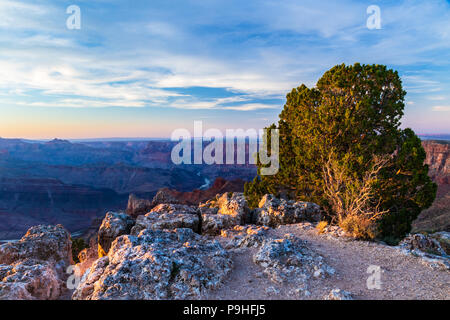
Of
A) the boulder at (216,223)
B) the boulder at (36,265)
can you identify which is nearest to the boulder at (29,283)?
the boulder at (36,265)

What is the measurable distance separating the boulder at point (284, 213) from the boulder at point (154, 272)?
3.49 meters

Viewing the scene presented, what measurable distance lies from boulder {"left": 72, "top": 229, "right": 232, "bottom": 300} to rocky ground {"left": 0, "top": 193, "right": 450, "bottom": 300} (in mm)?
16

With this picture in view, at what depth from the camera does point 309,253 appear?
219 inches

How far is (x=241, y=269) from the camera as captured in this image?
5.17 metres

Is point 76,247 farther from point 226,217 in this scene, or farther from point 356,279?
point 356,279

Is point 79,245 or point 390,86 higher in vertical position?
point 390,86

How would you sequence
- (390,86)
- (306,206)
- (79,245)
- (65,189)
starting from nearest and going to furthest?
(306,206)
(390,86)
(79,245)
(65,189)

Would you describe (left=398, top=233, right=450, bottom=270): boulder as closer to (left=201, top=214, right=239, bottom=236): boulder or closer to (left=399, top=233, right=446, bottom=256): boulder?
(left=399, top=233, right=446, bottom=256): boulder

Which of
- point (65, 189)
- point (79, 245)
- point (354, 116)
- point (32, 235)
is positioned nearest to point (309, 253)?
point (354, 116)

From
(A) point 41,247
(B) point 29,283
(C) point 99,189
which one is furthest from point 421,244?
(C) point 99,189

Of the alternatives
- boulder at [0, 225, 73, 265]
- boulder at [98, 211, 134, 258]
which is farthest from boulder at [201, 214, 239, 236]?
boulder at [0, 225, 73, 265]
